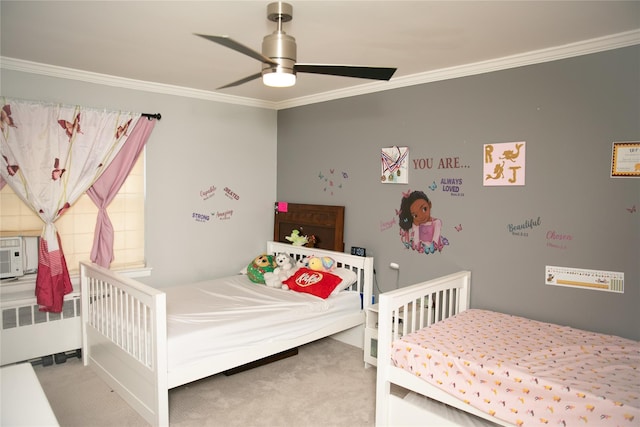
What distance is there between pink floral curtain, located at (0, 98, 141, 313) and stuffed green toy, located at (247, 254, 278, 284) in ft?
4.64

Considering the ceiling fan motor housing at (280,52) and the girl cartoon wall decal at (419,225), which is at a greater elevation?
the ceiling fan motor housing at (280,52)

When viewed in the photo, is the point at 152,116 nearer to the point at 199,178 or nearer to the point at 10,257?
the point at 199,178

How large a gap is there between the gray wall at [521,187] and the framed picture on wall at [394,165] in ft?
0.16

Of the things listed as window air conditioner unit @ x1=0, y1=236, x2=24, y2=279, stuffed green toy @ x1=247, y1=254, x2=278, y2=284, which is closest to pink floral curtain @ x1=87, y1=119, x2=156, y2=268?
window air conditioner unit @ x1=0, y1=236, x2=24, y2=279

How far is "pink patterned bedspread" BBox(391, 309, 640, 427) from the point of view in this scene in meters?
1.79

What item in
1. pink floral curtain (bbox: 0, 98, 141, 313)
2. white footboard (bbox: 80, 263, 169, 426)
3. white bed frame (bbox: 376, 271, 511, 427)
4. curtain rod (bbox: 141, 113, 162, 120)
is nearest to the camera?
white bed frame (bbox: 376, 271, 511, 427)

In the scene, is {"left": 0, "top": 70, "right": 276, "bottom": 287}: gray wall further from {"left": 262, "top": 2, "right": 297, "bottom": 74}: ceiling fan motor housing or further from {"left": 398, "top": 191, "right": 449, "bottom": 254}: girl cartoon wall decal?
{"left": 262, "top": 2, "right": 297, "bottom": 74}: ceiling fan motor housing

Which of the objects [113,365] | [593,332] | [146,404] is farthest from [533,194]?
[113,365]

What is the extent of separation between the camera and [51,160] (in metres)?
3.23

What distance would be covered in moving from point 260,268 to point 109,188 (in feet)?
4.61

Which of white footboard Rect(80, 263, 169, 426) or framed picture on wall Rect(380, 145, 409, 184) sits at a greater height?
framed picture on wall Rect(380, 145, 409, 184)

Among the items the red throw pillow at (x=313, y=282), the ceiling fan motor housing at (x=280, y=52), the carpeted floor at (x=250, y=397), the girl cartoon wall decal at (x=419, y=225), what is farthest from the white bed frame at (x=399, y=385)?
the ceiling fan motor housing at (x=280, y=52)

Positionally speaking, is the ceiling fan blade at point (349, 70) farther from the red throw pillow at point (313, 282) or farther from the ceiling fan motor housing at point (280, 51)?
the red throw pillow at point (313, 282)

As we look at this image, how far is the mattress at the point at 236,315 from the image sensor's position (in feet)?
8.65
